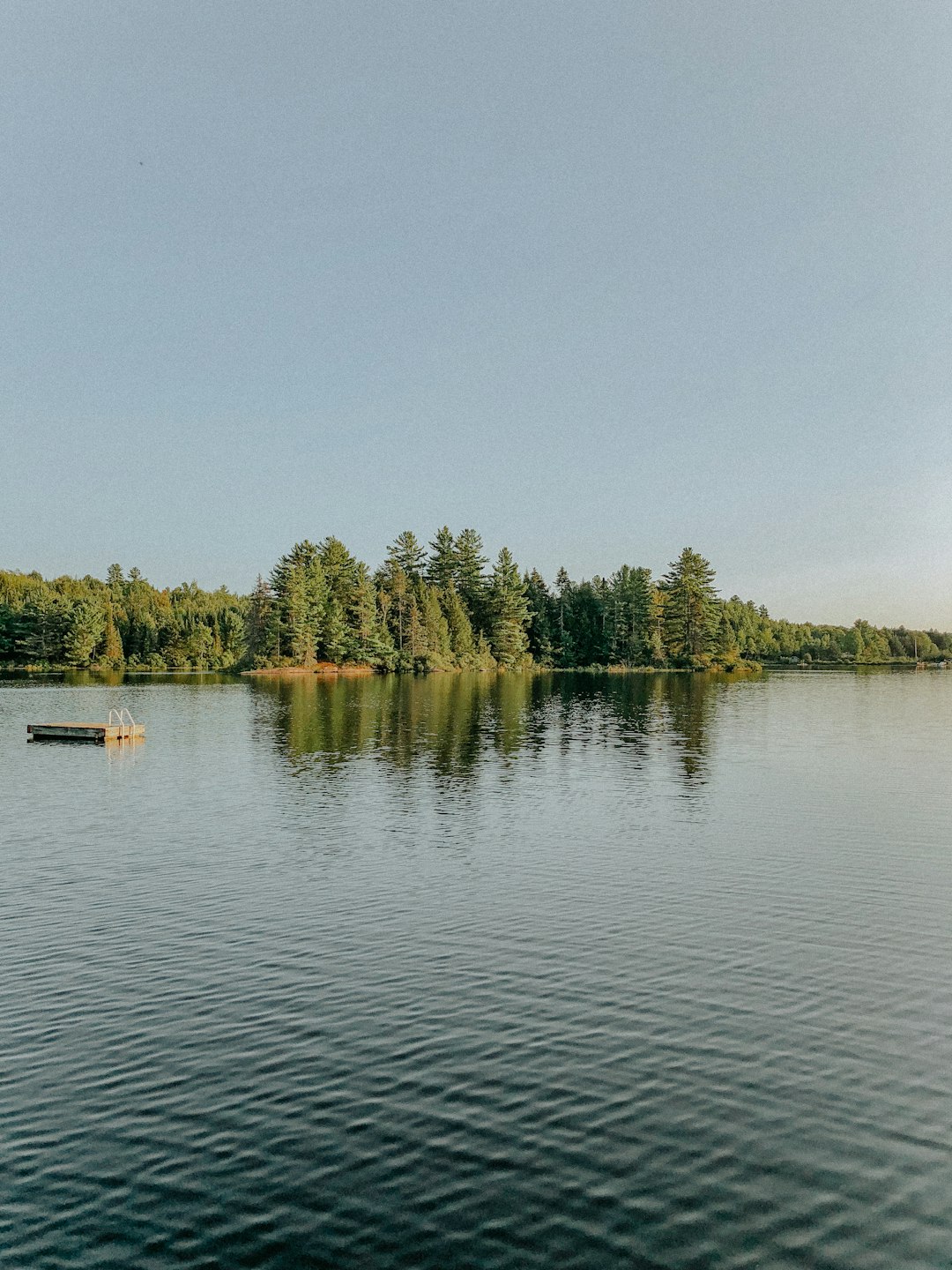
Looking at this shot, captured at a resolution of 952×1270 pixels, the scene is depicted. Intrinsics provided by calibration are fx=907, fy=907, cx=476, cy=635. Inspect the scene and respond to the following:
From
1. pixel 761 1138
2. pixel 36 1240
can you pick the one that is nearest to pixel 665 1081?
pixel 761 1138

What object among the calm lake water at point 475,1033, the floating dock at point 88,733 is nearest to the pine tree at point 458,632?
the floating dock at point 88,733

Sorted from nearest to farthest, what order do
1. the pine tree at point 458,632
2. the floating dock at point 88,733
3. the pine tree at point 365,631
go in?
the floating dock at point 88,733, the pine tree at point 365,631, the pine tree at point 458,632

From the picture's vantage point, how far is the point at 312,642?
506 feet

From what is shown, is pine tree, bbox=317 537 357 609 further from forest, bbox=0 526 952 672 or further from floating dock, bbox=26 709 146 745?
floating dock, bbox=26 709 146 745

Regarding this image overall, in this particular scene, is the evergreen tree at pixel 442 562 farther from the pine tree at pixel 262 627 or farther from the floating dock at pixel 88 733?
the floating dock at pixel 88 733

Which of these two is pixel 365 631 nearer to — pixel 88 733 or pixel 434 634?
pixel 434 634

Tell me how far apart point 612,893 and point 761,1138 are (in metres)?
11.8

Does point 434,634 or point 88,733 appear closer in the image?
point 88,733

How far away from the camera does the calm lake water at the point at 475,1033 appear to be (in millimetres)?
9633

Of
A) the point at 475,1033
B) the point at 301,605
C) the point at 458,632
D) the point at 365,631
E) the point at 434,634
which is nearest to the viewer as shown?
the point at 475,1033

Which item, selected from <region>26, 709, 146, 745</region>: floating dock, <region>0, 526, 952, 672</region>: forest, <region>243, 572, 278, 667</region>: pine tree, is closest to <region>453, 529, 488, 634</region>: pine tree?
<region>0, 526, 952, 672</region>: forest

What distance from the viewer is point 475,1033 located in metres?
14.4

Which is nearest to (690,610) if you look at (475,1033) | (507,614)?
(507,614)

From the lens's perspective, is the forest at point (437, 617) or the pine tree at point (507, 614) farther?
the pine tree at point (507, 614)
